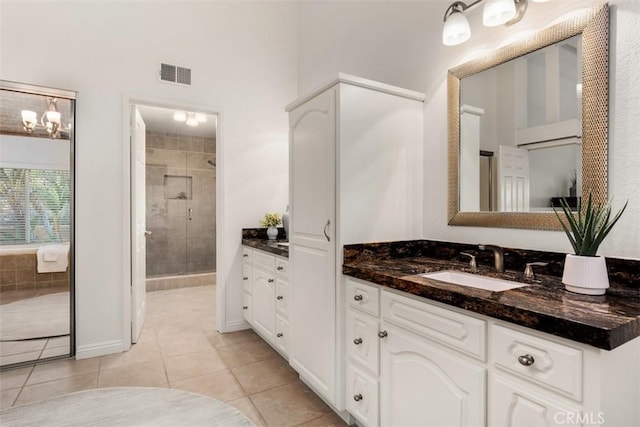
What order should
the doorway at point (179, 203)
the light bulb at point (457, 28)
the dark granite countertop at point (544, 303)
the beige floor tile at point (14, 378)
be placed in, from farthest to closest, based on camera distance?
the doorway at point (179, 203)
the beige floor tile at point (14, 378)
the light bulb at point (457, 28)
the dark granite countertop at point (544, 303)

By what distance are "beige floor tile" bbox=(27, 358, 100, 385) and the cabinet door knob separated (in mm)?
2768

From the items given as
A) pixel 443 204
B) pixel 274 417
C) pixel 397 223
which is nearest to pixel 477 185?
pixel 443 204

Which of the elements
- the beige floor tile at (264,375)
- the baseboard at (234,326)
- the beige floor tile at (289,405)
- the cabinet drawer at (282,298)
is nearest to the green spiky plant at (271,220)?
the cabinet drawer at (282,298)

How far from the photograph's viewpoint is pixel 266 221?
10.8 feet

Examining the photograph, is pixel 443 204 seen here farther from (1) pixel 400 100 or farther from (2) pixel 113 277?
(2) pixel 113 277

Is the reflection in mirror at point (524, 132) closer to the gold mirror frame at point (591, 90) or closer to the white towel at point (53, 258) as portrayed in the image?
the gold mirror frame at point (591, 90)

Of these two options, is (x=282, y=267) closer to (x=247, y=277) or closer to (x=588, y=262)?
(x=247, y=277)

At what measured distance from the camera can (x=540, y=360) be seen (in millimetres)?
943

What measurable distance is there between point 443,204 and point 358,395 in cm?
119

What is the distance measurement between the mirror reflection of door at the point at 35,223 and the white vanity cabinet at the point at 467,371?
2.37 m

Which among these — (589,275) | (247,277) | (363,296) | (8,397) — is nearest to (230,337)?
(247,277)

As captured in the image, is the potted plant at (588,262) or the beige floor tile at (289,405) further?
the beige floor tile at (289,405)

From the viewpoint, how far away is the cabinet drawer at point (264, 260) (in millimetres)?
2615

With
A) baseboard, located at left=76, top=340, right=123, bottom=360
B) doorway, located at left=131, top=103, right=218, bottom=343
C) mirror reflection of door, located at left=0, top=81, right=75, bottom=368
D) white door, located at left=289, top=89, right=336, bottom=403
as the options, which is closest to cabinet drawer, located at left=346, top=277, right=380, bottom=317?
white door, located at left=289, top=89, right=336, bottom=403
